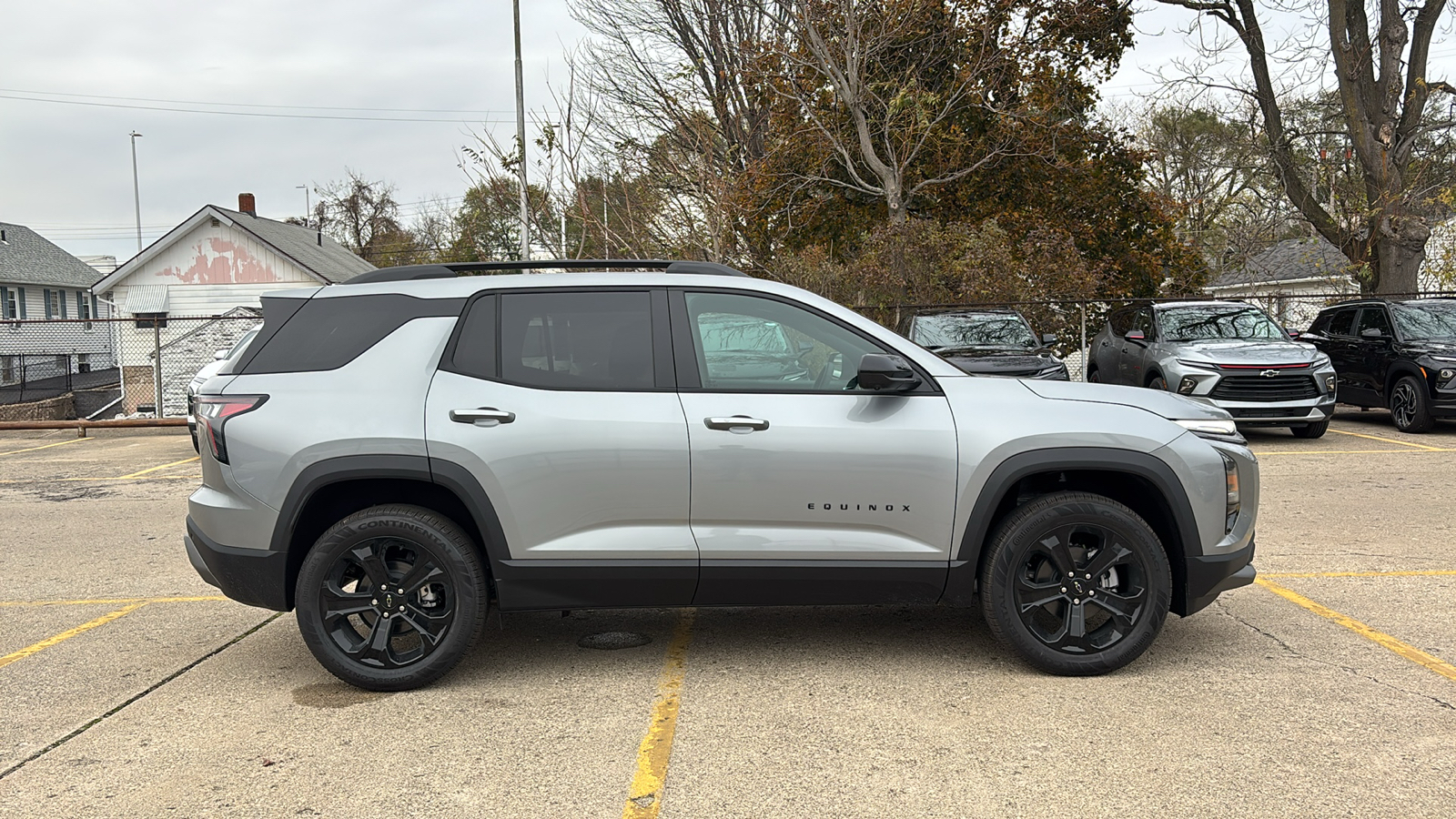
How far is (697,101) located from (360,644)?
20215mm

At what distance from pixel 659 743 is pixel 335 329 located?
2.25 m

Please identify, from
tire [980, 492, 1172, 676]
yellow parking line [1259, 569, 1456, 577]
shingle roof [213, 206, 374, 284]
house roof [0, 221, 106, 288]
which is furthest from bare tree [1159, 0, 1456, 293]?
house roof [0, 221, 106, 288]

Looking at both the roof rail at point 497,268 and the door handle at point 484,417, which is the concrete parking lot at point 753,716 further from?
the roof rail at point 497,268

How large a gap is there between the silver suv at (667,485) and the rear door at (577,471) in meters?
0.01

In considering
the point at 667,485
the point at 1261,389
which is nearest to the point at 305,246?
the point at 1261,389

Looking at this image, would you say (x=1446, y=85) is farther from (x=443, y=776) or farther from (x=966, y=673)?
(x=443, y=776)

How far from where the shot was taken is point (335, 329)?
15.1 feet

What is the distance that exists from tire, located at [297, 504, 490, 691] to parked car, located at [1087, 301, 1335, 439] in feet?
33.1

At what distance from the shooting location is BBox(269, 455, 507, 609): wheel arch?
4340 millimetres

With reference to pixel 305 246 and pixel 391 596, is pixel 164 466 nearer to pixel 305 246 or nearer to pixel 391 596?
pixel 391 596

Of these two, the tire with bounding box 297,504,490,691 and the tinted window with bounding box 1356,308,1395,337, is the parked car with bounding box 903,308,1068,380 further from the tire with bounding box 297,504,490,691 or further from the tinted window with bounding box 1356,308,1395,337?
the tire with bounding box 297,504,490,691

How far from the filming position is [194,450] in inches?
562

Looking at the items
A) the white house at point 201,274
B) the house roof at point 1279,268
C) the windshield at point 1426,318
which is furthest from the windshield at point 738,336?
the house roof at point 1279,268

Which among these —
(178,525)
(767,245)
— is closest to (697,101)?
(767,245)
